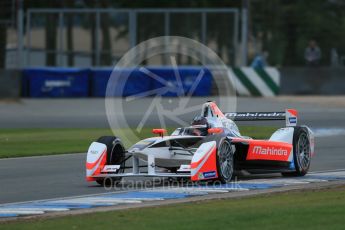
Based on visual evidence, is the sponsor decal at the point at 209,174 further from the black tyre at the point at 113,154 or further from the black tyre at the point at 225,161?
the black tyre at the point at 113,154

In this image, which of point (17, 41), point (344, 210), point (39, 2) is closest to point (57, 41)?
point (17, 41)

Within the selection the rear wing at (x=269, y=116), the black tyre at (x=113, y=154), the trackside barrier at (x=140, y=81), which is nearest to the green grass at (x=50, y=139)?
the rear wing at (x=269, y=116)

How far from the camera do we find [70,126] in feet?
92.0

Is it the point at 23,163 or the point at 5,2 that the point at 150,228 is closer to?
the point at 23,163

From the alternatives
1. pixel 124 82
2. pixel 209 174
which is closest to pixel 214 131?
pixel 209 174

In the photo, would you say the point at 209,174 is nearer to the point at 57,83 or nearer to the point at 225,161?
the point at 225,161

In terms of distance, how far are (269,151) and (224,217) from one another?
4.47 meters

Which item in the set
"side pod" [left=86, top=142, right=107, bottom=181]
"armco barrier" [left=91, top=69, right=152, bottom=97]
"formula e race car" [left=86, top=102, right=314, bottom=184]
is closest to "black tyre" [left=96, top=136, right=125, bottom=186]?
"formula e race car" [left=86, top=102, right=314, bottom=184]

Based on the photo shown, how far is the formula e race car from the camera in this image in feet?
45.8

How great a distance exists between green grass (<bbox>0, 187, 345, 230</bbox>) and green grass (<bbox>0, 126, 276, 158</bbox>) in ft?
21.4

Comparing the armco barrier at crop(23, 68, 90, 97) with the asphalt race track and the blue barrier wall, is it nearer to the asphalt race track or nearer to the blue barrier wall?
the blue barrier wall

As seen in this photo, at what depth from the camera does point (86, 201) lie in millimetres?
12766

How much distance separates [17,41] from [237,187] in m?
26.8

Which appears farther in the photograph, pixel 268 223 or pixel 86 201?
pixel 86 201
